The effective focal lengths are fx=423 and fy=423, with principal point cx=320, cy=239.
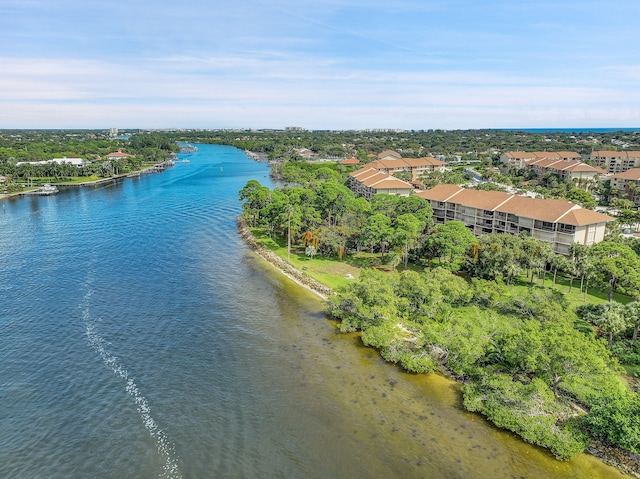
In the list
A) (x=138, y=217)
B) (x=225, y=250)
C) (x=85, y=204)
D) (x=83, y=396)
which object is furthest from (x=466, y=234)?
(x=85, y=204)

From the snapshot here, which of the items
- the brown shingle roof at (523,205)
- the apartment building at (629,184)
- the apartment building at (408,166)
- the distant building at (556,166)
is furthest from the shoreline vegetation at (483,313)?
the distant building at (556,166)

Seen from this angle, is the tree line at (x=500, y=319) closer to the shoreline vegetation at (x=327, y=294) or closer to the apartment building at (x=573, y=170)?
the shoreline vegetation at (x=327, y=294)

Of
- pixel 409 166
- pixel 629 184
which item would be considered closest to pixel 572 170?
pixel 629 184

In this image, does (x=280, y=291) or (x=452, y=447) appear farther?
(x=280, y=291)

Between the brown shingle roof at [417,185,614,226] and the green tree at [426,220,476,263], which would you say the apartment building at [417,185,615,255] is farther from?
the green tree at [426,220,476,263]

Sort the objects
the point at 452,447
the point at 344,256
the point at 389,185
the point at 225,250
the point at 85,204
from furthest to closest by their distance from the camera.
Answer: the point at 85,204 → the point at 389,185 → the point at 225,250 → the point at 344,256 → the point at 452,447

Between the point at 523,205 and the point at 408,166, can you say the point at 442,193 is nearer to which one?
the point at 523,205

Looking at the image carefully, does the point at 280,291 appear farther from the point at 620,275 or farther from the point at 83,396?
the point at 620,275
